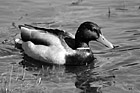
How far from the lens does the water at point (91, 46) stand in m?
9.65

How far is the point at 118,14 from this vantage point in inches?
581

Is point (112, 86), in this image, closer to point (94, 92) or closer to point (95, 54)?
point (94, 92)

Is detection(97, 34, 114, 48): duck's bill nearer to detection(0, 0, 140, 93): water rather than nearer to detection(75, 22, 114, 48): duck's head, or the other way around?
detection(75, 22, 114, 48): duck's head

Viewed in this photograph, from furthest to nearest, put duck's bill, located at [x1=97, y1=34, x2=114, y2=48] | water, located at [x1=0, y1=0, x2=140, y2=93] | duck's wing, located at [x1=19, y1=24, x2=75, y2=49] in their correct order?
duck's wing, located at [x1=19, y1=24, x2=75, y2=49], duck's bill, located at [x1=97, y1=34, x2=114, y2=48], water, located at [x1=0, y1=0, x2=140, y2=93]

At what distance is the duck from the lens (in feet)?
37.3

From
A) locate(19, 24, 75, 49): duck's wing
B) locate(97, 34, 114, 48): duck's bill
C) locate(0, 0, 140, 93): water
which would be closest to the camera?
locate(0, 0, 140, 93): water

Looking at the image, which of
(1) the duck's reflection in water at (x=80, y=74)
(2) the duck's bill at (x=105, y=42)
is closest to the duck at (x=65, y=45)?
(2) the duck's bill at (x=105, y=42)

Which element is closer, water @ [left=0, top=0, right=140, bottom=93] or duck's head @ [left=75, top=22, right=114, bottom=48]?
water @ [left=0, top=0, right=140, bottom=93]

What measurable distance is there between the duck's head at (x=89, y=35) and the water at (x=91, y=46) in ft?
1.52

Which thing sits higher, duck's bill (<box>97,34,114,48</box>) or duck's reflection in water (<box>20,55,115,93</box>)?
duck's bill (<box>97,34,114,48</box>)

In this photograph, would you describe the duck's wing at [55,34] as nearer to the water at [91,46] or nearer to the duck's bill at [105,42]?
the water at [91,46]

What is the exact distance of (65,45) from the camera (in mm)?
11508

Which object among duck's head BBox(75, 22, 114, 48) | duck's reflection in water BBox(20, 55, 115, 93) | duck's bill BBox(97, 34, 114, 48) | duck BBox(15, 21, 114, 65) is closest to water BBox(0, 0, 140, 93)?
duck's reflection in water BBox(20, 55, 115, 93)

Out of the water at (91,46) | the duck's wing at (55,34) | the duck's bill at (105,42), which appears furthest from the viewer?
the duck's wing at (55,34)
